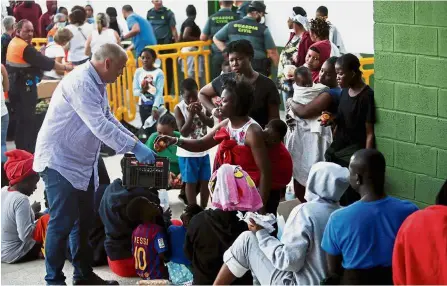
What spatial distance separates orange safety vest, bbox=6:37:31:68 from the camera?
1094 centimetres

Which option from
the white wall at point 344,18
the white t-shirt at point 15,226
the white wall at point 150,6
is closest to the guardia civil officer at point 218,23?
the white wall at point 344,18

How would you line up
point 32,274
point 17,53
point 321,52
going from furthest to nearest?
point 17,53 < point 321,52 < point 32,274

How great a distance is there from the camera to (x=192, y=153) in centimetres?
846

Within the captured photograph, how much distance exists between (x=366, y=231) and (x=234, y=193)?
1259mm

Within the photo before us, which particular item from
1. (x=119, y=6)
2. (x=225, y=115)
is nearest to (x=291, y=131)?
(x=225, y=115)

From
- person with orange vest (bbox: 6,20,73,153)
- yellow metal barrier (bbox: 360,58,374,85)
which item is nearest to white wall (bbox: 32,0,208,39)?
yellow metal barrier (bbox: 360,58,374,85)

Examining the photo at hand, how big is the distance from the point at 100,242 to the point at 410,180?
2.67 metres

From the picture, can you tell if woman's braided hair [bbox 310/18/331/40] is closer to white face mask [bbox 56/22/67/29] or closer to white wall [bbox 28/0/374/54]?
white wall [bbox 28/0/374/54]

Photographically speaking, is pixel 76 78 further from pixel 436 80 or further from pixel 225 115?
pixel 436 80

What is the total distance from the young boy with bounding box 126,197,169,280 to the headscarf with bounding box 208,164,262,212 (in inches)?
40.6

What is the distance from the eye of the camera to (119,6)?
17.9m

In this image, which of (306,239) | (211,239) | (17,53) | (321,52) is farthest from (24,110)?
(306,239)

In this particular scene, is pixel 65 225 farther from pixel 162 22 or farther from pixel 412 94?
pixel 162 22

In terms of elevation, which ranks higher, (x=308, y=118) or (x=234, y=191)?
(x=308, y=118)
